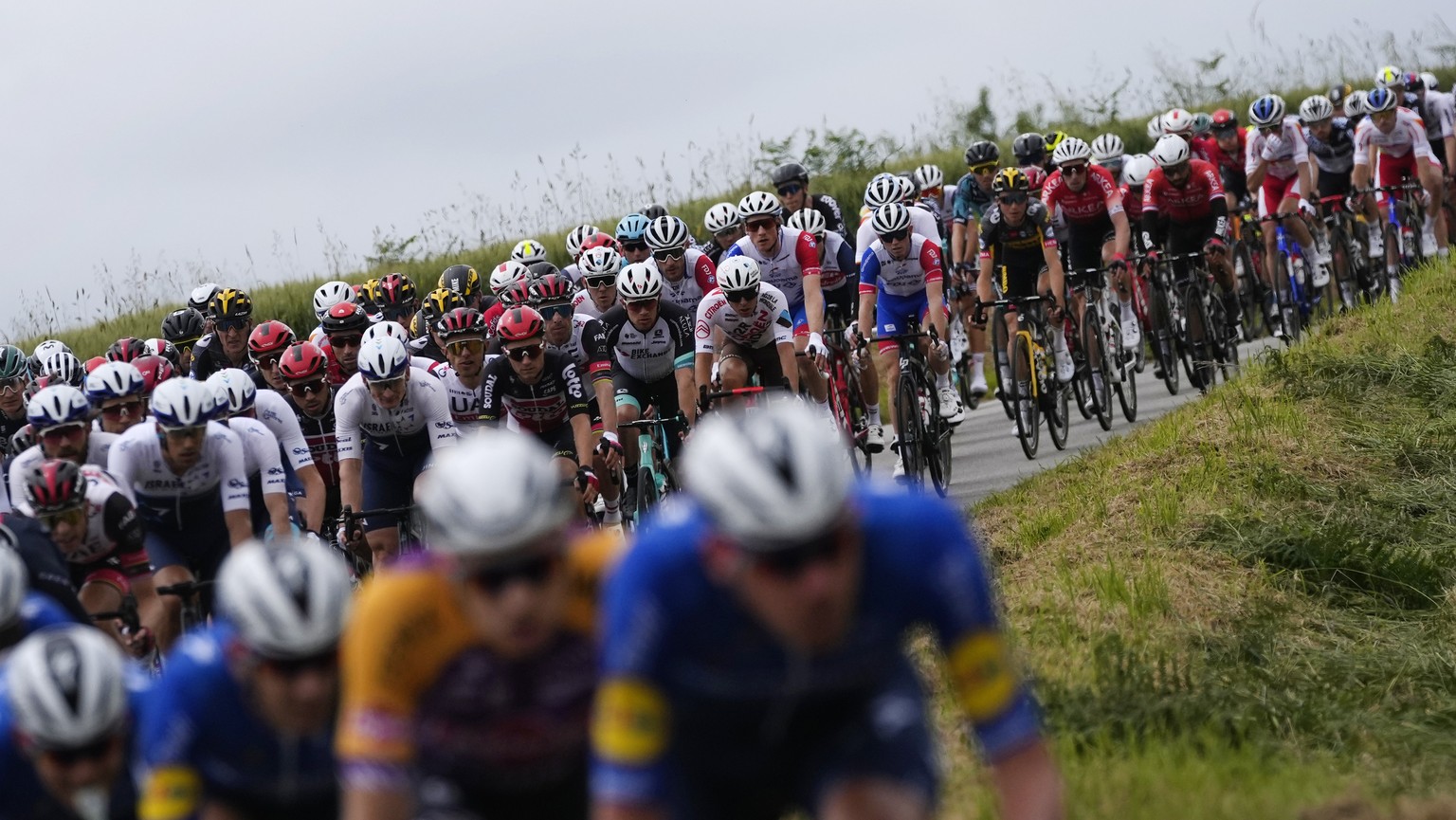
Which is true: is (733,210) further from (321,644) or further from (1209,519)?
(321,644)

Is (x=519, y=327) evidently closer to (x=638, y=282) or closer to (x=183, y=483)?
(x=638, y=282)

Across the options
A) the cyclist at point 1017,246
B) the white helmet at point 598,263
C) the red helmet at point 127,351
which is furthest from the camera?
the cyclist at point 1017,246

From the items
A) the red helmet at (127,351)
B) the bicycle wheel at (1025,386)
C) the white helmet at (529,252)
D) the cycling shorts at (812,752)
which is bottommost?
the bicycle wheel at (1025,386)

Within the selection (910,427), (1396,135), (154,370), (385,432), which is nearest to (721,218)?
(910,427)

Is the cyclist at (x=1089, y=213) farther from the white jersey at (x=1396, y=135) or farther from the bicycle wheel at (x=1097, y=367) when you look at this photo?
the white jersey at (x=1396, y=135)

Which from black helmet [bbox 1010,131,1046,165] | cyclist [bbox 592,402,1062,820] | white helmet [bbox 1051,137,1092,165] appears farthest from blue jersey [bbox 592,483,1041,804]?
black helmet [bbox 1010,131,1046,165]

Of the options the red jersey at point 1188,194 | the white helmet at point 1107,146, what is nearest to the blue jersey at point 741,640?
the red jersey at point 1188,194

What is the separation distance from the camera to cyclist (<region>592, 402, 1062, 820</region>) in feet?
11.1

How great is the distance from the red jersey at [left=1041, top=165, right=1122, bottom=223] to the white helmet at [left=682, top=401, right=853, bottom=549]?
12468mm

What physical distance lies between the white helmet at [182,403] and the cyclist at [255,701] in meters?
4.56

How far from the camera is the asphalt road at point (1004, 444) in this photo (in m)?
13.6

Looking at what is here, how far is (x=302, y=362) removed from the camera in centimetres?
1092

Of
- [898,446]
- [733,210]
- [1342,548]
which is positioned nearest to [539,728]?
[1342,548]

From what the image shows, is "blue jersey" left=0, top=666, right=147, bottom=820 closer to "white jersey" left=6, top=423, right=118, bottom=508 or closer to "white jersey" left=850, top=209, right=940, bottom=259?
"white jersey" left=6, top=423, right=118, bottom=508
